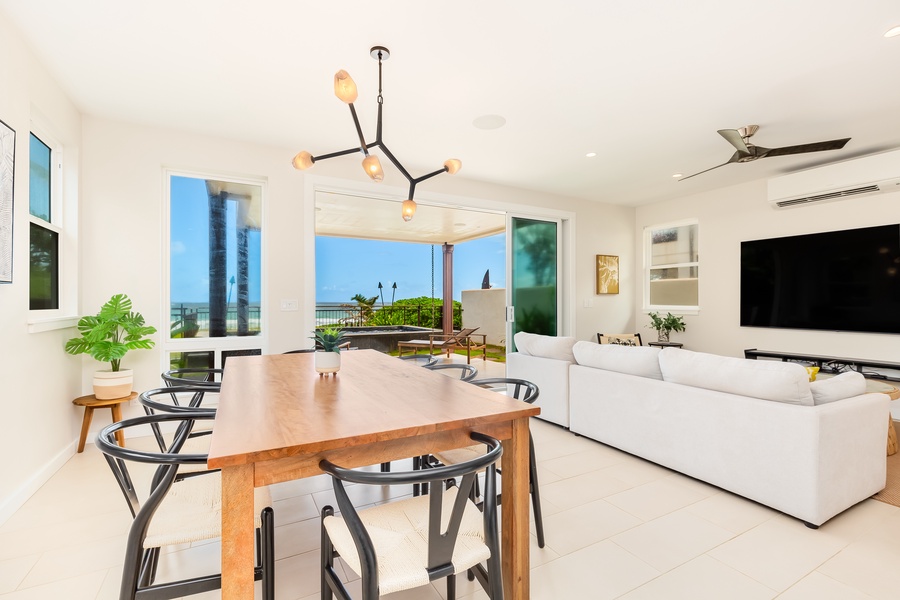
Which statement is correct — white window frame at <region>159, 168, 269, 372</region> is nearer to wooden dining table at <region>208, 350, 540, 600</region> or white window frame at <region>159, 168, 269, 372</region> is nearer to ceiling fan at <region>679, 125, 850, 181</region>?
wooden dining table at <region>208, 350, 540, 600</region>

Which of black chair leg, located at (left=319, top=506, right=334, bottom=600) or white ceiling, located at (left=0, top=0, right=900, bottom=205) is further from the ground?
white ceiling, located at (left=0, top=0, right=900, bottom=205)

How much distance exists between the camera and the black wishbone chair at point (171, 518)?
1182 millimetres

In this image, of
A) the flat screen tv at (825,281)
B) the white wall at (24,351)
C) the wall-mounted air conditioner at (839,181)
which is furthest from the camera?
the flat screen tv at (825,281)

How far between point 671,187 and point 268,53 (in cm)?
485

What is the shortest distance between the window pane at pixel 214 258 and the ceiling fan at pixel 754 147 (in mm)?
4061

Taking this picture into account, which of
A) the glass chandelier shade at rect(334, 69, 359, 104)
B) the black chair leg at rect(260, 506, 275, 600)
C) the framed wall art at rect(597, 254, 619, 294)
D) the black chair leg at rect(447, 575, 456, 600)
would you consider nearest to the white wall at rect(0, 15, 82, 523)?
the glass chandelier shade at rect(334, 69, 359, 104)

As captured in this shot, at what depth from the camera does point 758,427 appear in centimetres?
235

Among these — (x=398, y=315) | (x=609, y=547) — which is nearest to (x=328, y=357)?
(x=609, y=547)

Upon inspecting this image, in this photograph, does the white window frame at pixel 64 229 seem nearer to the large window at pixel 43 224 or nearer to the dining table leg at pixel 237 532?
the large window at pixel 43 224

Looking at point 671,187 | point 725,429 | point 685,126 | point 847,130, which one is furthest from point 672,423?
point 671,187

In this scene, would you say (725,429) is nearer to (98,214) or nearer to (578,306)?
(578,306)

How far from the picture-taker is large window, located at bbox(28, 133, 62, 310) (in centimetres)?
A: 285

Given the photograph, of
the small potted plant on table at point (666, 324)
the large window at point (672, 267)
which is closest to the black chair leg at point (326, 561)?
the small potted plant on table at point (666, 324)

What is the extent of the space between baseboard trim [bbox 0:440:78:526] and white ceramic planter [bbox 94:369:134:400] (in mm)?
416
